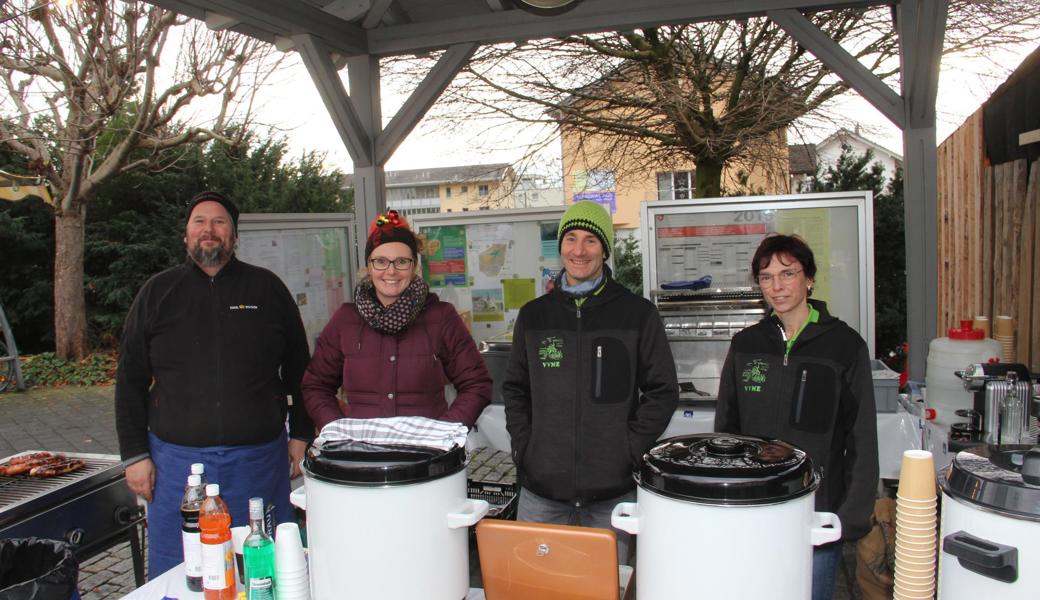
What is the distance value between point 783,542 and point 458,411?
119 centimetres

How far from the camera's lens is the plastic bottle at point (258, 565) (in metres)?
1.52

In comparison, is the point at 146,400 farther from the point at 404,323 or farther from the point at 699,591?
the point at 699,591

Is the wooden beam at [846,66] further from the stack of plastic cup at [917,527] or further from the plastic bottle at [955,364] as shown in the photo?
the stack of plastic cup at [917,527]

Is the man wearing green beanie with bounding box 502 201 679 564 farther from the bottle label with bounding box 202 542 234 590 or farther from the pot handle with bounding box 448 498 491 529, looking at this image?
the bottle label with bounding box 202 542 234 590

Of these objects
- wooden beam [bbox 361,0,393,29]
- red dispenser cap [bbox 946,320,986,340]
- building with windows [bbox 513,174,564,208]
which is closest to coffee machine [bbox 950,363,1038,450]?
red dispenser cap [bbox 946,320,986,340]

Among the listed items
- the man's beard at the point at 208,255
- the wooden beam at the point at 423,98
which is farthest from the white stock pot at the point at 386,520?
the wooden beam at the point at 423,98

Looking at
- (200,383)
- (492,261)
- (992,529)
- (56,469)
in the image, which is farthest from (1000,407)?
(56,469)

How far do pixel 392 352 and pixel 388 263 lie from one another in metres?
0.28

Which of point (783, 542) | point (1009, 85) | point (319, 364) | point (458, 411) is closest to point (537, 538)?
point (783, 542)

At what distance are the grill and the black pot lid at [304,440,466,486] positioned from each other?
1.50 metres

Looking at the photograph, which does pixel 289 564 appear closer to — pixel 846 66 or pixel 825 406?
pixel 825 406

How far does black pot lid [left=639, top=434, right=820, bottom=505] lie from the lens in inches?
45.6

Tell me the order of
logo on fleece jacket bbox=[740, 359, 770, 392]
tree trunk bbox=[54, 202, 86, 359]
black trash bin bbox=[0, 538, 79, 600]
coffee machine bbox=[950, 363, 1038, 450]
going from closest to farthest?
black trash bin bbox=[0, 538, 79, 600] < logo on fleece jacket bbox=[740, 359, 770, 392] < coffee machine bbox=[950, 363, 1038, 450] < tree trunk bbox=[54, 202, 86, 359]

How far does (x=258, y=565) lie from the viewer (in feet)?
5.00
